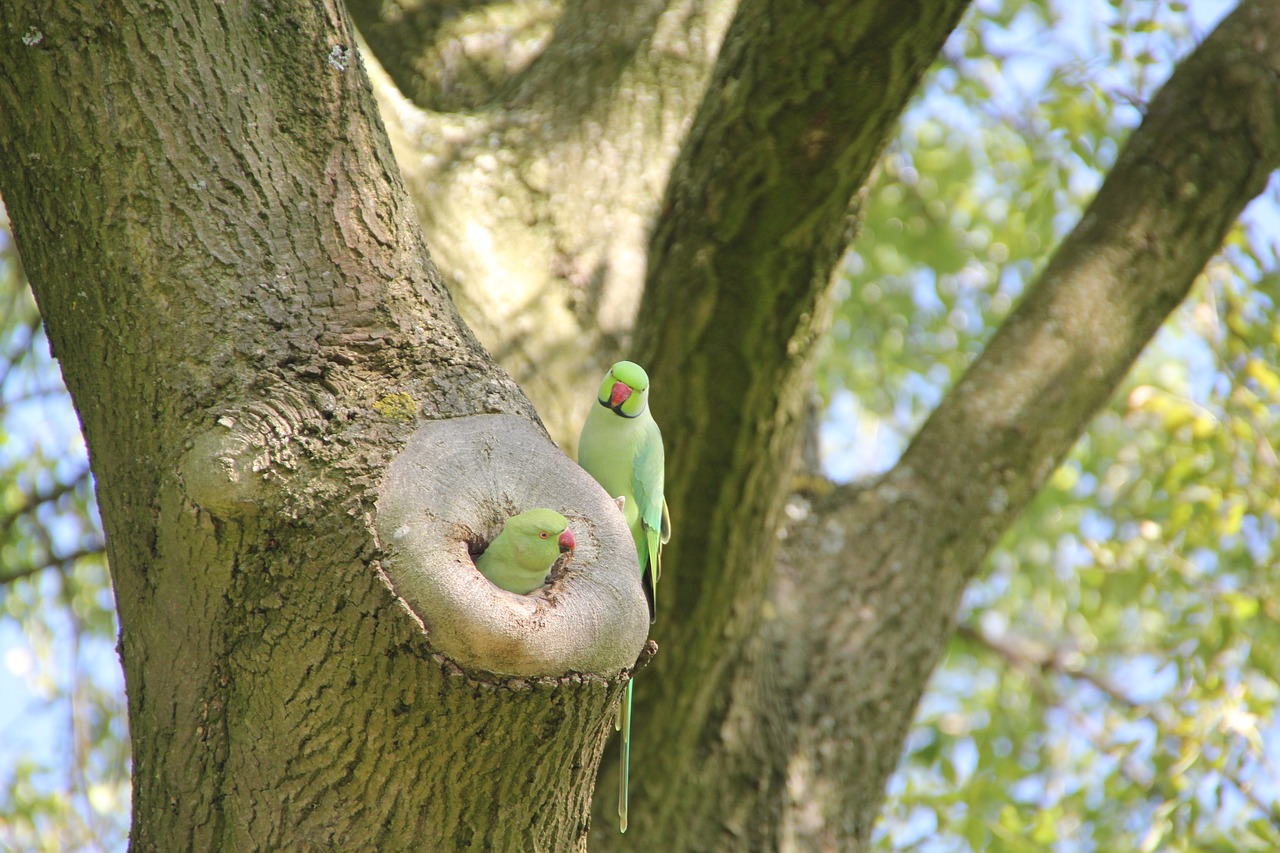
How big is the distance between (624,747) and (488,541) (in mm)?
1168

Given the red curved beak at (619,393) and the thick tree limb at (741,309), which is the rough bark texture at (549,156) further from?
the red curved beak at (619,393)

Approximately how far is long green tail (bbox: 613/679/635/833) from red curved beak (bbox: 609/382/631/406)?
619 mm

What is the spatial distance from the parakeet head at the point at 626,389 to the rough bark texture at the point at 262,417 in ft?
2.08

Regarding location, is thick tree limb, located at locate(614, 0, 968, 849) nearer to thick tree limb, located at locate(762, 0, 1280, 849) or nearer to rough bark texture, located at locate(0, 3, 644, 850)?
thick tree limb, located at locate(762, 0, 1280, 849)

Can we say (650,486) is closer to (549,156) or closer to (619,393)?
(619,393)

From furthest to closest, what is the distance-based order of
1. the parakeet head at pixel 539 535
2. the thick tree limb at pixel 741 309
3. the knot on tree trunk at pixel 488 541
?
the thick tree limb at pixel 741 309 < the parakeet head at pixel 539 535 < the knot on tree trunk at pixel 488 541

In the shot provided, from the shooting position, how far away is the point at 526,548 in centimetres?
156

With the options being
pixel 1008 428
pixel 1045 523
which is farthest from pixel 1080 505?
pixel 1008 428

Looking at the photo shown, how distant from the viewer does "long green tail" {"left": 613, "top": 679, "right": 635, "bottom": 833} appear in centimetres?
242

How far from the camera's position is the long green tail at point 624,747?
242 centimetres

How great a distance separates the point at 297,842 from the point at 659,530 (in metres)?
1.10

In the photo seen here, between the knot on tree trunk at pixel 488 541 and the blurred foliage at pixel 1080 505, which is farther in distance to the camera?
the blurred foliage at pixel 1080 505

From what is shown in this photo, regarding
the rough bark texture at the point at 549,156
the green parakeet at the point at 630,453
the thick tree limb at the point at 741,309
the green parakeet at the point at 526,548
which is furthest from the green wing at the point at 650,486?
the green parakeet at the point at 526,548

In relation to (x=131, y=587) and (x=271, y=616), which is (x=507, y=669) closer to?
(x=271, y=616)
